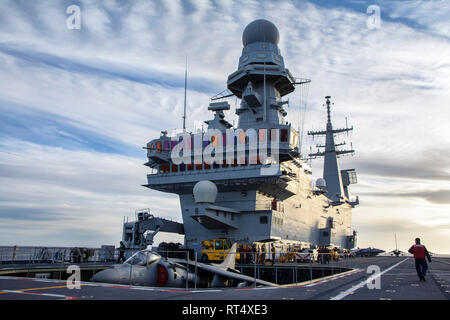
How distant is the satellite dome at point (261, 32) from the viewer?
52778 mm

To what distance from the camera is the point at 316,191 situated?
57375mm

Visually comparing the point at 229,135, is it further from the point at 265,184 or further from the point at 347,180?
the point at 347,180

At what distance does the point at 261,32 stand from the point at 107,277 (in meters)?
46.9

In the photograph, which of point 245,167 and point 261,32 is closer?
point 245,167

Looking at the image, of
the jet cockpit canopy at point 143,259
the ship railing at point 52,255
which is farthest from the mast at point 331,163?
the jet cockpit canopy at point 143,259

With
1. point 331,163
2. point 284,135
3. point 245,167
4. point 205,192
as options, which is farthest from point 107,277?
point 331,163


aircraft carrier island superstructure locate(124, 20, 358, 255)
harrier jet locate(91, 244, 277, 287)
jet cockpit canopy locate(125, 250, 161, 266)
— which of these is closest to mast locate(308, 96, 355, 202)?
aircraft carrier island superstructure locate(124, 20, 358, 255)

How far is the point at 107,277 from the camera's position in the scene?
1380 cm

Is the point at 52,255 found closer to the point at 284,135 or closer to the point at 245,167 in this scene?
the point at 245,167

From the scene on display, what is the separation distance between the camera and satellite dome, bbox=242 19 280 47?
5278 centimetres

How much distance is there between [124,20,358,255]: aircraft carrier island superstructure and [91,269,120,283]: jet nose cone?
22.4m
